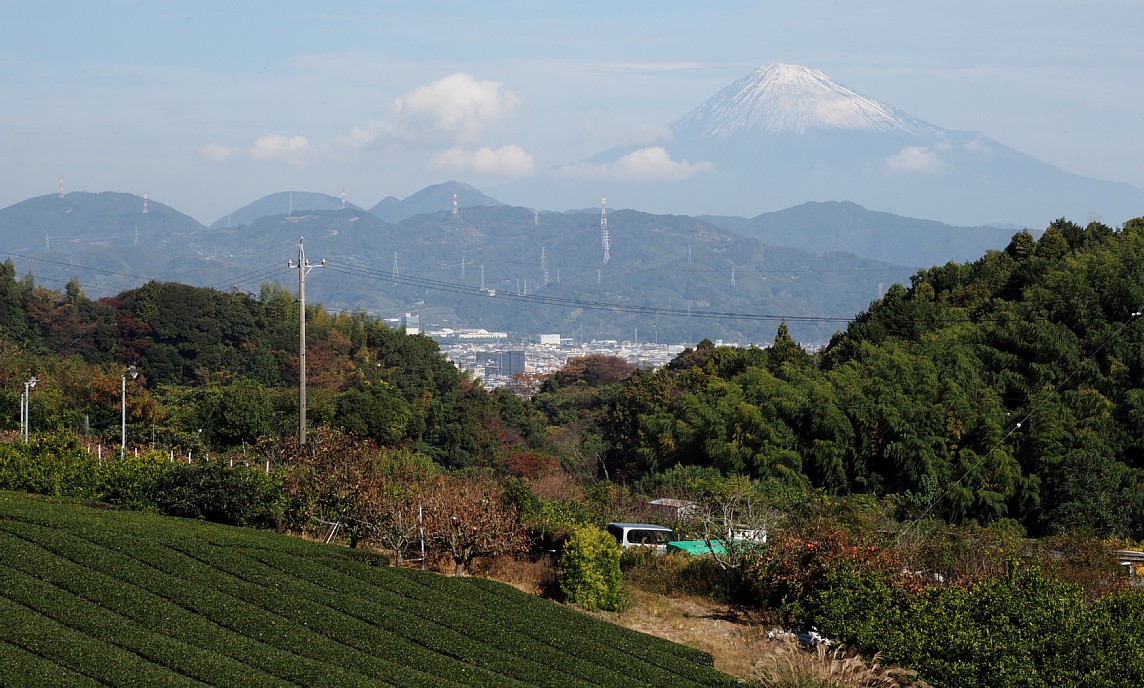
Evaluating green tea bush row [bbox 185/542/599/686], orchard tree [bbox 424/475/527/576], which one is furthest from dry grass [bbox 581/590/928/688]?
green tea bush row [bbox 185/542/599/686]

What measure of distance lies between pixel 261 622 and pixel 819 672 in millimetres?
5564

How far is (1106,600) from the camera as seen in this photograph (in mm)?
12570

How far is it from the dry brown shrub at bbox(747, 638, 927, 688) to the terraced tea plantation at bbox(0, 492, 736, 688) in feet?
2.28

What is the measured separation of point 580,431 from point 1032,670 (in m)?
42.0

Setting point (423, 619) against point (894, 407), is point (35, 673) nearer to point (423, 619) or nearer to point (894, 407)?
point (423, 619)

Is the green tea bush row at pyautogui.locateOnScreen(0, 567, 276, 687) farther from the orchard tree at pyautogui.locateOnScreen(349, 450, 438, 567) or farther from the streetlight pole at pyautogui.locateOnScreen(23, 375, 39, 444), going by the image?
the streetlight pole at pyautogui.locateOnScreen(23, 375, 39, 444)

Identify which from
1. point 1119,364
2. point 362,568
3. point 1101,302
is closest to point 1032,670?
point 362,568

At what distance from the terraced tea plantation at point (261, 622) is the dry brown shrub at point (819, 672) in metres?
0.69

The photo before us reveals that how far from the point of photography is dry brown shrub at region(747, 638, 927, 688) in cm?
1085

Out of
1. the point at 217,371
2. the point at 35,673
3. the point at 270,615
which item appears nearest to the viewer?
the point at 35,673

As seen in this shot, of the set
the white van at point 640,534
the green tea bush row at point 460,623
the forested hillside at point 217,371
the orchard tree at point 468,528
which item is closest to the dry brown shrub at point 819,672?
the green tea bush row at point 460,623

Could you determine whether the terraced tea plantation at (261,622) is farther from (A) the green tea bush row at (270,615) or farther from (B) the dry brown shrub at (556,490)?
(B) the dry brown shrub at (556,490)

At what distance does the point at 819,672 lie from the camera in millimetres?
10945

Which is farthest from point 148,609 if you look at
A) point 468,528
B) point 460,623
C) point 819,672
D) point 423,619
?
point 819,672
